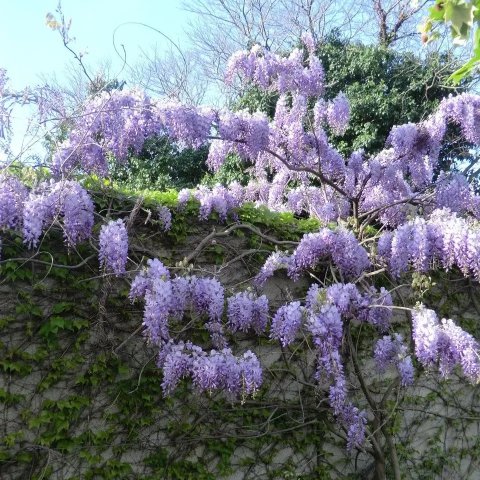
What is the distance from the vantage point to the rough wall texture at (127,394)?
3.10 m

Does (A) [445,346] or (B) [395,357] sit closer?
(A) [445,346]

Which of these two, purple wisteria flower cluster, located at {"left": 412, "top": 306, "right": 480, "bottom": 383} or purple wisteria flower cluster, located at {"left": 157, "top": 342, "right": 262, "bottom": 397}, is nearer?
purple wisteria flower cluster, located at {"left": 157, "top": 342, "right": 262, "bottom": 397}

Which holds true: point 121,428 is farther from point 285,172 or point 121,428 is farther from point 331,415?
point 285,172

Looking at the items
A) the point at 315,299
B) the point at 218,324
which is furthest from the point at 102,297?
the point at 315,299

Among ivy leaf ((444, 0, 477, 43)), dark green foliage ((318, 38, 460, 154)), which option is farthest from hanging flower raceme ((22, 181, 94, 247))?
dark green foliage ((318, 38, 460, 154))

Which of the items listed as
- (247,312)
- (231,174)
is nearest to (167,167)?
(231,174)

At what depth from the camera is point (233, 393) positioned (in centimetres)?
311

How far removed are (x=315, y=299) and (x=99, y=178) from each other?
1.40 meters

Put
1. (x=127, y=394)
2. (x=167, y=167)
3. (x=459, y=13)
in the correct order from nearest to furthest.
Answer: (x=459, y=13) < (x=127, y=394) < (x=167, y=167)

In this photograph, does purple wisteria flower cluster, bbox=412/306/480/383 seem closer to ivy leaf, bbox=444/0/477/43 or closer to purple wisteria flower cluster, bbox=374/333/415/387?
purple wisteria flower cluster, bbox=374/333/415/387

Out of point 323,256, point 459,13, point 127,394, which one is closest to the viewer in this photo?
point 459,13

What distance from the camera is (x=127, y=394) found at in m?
3.30

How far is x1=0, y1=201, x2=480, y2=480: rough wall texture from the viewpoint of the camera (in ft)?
10.2

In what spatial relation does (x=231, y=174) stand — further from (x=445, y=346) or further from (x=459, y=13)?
(x=459, y=13)
